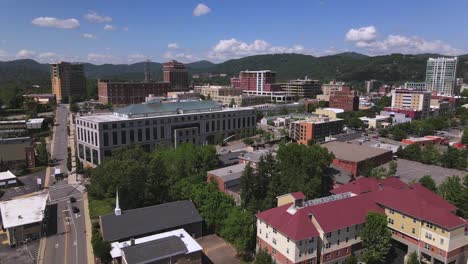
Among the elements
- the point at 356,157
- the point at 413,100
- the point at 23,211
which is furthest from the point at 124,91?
the point at 413,100

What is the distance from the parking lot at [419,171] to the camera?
59188mm

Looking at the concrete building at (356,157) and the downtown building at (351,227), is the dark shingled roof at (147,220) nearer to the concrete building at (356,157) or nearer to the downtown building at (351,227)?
the downtown building at (351,227)

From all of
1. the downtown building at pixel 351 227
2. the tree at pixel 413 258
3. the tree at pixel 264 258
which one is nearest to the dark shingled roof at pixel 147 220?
the downtown building at pixel 351 227

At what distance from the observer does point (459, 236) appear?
3155cm

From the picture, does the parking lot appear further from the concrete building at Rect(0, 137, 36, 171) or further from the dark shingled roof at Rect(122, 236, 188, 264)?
the concrete building at Rect(0, 137, 36, 171)

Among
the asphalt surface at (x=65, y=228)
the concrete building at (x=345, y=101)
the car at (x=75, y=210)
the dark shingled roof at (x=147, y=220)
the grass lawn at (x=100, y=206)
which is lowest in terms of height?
the asphalt surface at (x=65, y=228)

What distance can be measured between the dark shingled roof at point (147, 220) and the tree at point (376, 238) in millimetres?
17702

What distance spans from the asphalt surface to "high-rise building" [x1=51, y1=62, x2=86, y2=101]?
144570mm

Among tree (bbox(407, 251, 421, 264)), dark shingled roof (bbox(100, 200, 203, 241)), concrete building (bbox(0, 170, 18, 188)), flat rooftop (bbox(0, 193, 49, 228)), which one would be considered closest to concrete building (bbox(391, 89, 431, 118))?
tree (bbox(407, 251, 421, 264))

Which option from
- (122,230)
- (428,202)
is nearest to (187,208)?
(122,230)

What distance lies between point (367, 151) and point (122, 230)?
49356 mm

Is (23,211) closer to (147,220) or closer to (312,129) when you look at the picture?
(147,220)

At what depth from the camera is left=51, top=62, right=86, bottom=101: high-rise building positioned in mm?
184000

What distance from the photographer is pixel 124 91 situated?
160 meters
